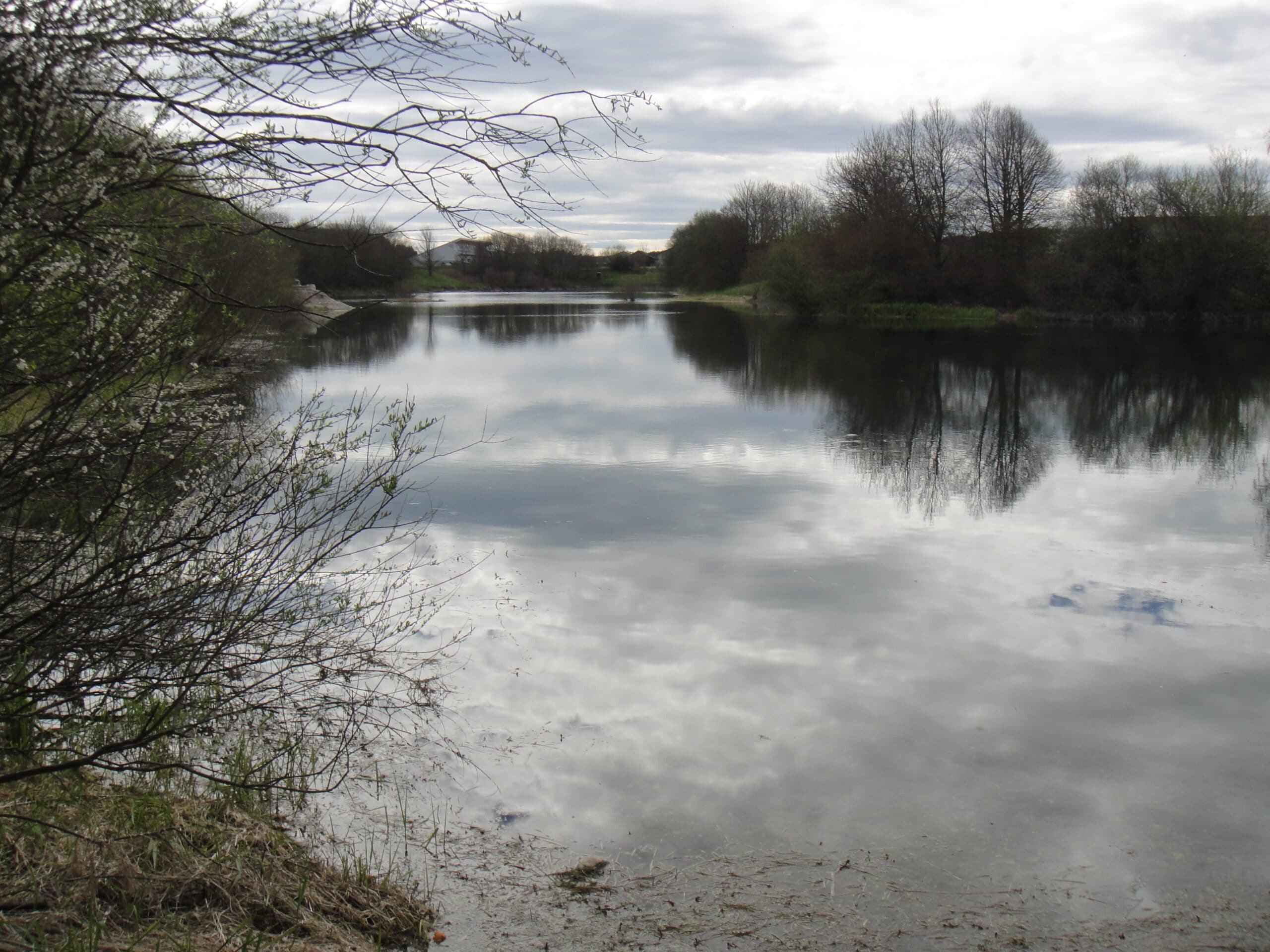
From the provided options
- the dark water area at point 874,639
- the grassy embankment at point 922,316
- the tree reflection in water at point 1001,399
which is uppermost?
the grassy embankment at point 922,316

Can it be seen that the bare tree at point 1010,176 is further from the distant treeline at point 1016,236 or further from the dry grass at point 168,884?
the dry grass at point 168,884

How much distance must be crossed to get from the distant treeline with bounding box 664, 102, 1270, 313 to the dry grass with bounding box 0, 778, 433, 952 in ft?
133

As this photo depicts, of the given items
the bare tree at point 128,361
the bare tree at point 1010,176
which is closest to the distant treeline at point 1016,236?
the bare tree at point 1010,176

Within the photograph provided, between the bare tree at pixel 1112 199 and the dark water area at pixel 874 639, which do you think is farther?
the bare tree at pixel 1112 199

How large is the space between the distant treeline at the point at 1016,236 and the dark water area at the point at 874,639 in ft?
→ 85.5

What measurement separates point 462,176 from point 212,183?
98cm

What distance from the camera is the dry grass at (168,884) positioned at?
9.71 ft

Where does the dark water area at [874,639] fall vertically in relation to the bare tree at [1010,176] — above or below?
below

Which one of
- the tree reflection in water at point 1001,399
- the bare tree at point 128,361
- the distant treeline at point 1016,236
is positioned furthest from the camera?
the distant treeline at point 1016,236

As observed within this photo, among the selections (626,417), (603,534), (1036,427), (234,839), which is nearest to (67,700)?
(234,839)

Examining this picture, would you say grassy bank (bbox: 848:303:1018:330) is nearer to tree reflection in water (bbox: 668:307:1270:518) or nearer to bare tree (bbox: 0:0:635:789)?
tree reflection in water (bbox: 668:307:1270:518)

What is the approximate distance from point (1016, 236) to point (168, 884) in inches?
1798

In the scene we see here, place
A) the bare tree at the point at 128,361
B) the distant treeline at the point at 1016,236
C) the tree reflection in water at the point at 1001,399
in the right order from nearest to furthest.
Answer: the bare tree at the point at 128,361
the tree reflection in water at the point at 1001,399
the distant treeline at the point at 1016,236

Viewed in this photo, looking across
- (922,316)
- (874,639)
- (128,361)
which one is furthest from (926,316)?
(128,361)
